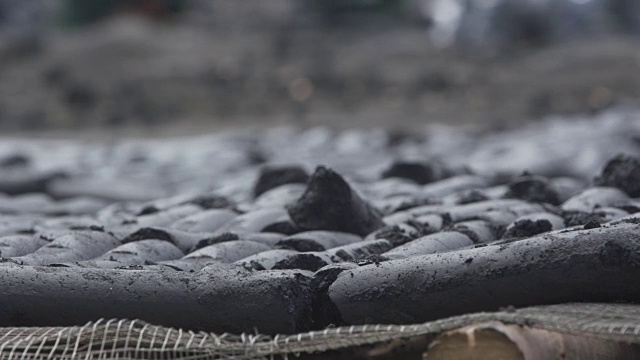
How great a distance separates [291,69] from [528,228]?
48.3 feet

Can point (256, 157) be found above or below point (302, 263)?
below

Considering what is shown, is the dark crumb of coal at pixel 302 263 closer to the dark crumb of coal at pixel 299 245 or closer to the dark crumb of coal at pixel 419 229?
the dark crumb of coal at pixel 299 245

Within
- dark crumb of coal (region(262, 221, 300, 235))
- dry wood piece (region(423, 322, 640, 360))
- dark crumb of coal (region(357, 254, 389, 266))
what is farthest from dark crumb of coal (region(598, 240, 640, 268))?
dark crumb of coal (region(262, 221, 300, 235))

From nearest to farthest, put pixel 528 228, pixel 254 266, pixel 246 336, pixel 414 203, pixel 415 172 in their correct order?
pixel 246 336 < pixel 254 266 < pixel 528 228 < pixel 414 203 < pixel 415 172

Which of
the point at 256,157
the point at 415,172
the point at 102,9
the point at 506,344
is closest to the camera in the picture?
the point at 506,344

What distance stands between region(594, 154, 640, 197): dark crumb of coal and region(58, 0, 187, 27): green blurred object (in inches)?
699

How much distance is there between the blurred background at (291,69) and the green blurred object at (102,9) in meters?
0.03

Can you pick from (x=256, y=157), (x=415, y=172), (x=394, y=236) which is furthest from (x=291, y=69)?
(x=394, y=236)

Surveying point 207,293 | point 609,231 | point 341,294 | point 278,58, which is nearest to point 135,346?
point 207,293

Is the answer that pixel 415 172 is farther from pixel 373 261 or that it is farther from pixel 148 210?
pixel 373 261

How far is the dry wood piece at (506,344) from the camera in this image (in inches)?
79.0

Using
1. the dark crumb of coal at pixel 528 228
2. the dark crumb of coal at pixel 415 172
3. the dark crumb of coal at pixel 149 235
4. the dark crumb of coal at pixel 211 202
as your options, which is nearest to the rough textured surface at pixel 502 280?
the dark crumb of coal at pixel 528 228

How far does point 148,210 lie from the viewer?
14.3 ft

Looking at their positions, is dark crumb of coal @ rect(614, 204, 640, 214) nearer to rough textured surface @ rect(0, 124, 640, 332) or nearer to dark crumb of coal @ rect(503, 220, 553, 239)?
rough textured surface @ rect(0, 124, 640, 332)
